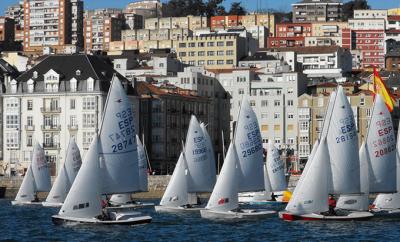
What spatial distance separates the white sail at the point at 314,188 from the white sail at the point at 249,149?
10524 millimetres

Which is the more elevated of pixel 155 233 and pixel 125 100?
pixel 125 100

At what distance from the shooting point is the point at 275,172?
10844 cm

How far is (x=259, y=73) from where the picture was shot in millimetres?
171125

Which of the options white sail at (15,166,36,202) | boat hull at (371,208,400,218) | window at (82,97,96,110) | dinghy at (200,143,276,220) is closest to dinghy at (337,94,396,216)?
boat hull at (371,208,400,218)

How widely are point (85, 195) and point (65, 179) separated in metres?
32.0

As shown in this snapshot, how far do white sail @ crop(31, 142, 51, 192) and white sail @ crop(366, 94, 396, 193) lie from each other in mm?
37965

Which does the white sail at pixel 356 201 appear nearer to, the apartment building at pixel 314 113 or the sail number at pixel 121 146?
the sail number at pixel 121 146

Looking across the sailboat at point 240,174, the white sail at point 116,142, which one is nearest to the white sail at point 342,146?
the sailboat at point 240,174

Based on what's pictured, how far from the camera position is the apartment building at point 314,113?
157125 mm

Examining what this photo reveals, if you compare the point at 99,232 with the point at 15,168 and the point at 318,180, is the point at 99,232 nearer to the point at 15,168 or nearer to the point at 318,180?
the point at 318,180

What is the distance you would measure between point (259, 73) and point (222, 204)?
315ft

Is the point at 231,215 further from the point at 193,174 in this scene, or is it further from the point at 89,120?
the point at 89,120

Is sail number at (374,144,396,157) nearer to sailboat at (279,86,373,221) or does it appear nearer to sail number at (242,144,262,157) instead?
sailboat at (279,86,373,221)

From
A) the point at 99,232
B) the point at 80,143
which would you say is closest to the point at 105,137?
the point at 99,232
